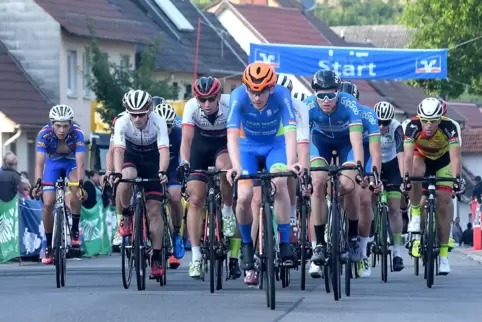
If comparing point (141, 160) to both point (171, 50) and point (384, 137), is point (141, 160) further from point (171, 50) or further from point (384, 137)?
point (171, 50)

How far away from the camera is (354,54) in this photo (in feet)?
125

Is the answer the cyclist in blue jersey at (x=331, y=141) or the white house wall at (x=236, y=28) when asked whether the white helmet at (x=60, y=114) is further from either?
the white house wall at (x=236, y=28)

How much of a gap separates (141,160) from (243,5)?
64.3m

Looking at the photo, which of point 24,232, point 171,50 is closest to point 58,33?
point 171,50

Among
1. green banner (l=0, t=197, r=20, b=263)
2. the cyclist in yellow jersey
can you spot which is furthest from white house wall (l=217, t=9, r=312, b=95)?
the cyclist in yellow jersey

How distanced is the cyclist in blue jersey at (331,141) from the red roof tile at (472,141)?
8127 cm

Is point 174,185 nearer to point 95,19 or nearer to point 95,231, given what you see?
point 95,231

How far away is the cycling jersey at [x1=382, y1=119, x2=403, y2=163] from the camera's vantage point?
19312mm

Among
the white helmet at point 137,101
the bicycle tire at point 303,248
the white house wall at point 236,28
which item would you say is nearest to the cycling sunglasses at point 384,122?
the bicycle tire at point 303,248

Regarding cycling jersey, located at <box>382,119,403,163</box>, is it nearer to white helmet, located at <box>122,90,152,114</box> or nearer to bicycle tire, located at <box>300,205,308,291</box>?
bicycle tire, located at <box>300,205,308,291</box>

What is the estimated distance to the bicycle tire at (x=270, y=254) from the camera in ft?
41.8

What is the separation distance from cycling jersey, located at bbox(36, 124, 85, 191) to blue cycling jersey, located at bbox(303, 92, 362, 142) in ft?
10.8

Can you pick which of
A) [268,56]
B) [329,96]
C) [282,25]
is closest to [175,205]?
[329,96]

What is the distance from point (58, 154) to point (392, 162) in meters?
4.27
